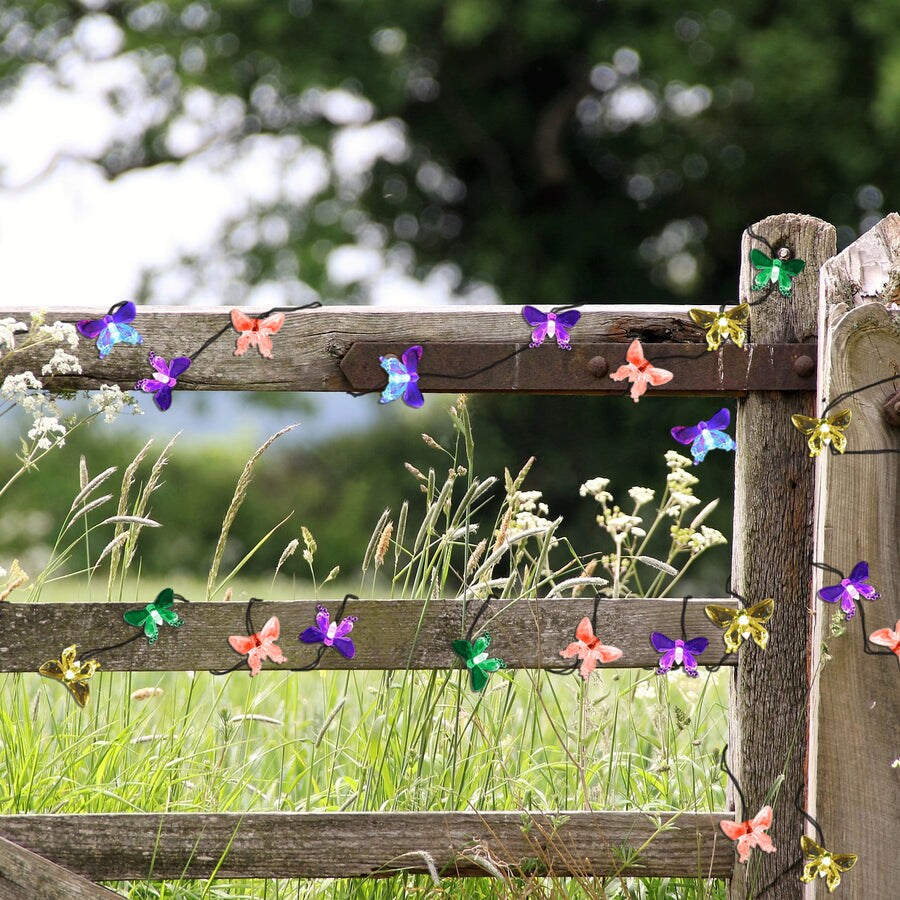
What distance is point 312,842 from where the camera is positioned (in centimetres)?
195

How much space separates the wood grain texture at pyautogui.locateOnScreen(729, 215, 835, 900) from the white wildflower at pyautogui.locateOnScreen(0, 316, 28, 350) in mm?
1332

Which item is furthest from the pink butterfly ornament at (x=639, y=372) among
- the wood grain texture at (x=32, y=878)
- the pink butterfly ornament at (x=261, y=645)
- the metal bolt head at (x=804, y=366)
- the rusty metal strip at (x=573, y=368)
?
the wood grain texture at (x=32, y=878)

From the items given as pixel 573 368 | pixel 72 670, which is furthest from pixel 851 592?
pixel 72 670

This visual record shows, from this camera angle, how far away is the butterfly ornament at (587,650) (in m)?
1.97

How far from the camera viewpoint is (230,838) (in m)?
1.94

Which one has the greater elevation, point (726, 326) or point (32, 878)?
point (726, 326)

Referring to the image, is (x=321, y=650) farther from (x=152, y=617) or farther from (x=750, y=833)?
(x=750, y=833)

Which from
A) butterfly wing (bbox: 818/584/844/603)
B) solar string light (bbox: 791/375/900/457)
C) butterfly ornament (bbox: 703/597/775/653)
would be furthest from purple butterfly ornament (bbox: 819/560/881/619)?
solar string light (bbox: 791/375/900/457)

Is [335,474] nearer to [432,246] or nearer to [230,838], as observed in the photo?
[432,246]

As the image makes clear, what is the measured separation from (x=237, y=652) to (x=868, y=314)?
129cm

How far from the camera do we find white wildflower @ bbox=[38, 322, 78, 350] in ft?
6.17

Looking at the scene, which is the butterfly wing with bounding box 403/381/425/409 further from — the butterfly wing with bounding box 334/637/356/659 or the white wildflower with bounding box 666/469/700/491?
the white wildflower with bounding box 666/469/700/491

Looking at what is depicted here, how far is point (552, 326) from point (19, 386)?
3.16 ft

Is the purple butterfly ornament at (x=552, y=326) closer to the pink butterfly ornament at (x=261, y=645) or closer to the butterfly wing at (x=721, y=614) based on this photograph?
the butterfly wing at (x=721, y=614)
